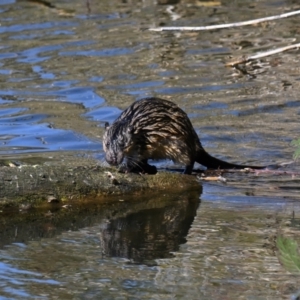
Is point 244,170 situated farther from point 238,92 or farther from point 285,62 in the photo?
point 285,62

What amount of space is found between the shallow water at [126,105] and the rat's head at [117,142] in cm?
52

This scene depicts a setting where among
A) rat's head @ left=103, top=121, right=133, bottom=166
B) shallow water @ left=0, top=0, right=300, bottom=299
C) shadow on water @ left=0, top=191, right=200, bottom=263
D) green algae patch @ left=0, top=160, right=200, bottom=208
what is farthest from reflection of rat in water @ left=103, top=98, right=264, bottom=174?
shadow on water @ left=0, top=191, right=200, bottom=263

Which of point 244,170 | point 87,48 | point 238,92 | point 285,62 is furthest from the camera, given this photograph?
point 87,48

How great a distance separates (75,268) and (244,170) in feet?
8.50

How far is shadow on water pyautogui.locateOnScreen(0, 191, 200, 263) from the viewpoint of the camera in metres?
5.94

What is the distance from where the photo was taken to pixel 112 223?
6531mm

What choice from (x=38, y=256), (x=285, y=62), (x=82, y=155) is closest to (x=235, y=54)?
(x=285, y=62)

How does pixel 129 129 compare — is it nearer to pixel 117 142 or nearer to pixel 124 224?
pixel 117 142

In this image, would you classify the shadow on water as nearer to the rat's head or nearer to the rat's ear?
the rat's head

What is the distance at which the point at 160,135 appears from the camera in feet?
25.7

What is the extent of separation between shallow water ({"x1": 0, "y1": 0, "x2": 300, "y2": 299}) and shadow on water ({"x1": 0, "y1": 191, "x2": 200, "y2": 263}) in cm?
1

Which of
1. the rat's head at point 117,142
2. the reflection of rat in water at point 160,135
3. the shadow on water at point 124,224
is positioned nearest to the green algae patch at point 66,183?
the shadow on water at point 124,224

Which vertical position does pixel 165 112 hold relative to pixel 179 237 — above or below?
above

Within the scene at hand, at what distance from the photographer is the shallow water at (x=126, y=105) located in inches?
209
